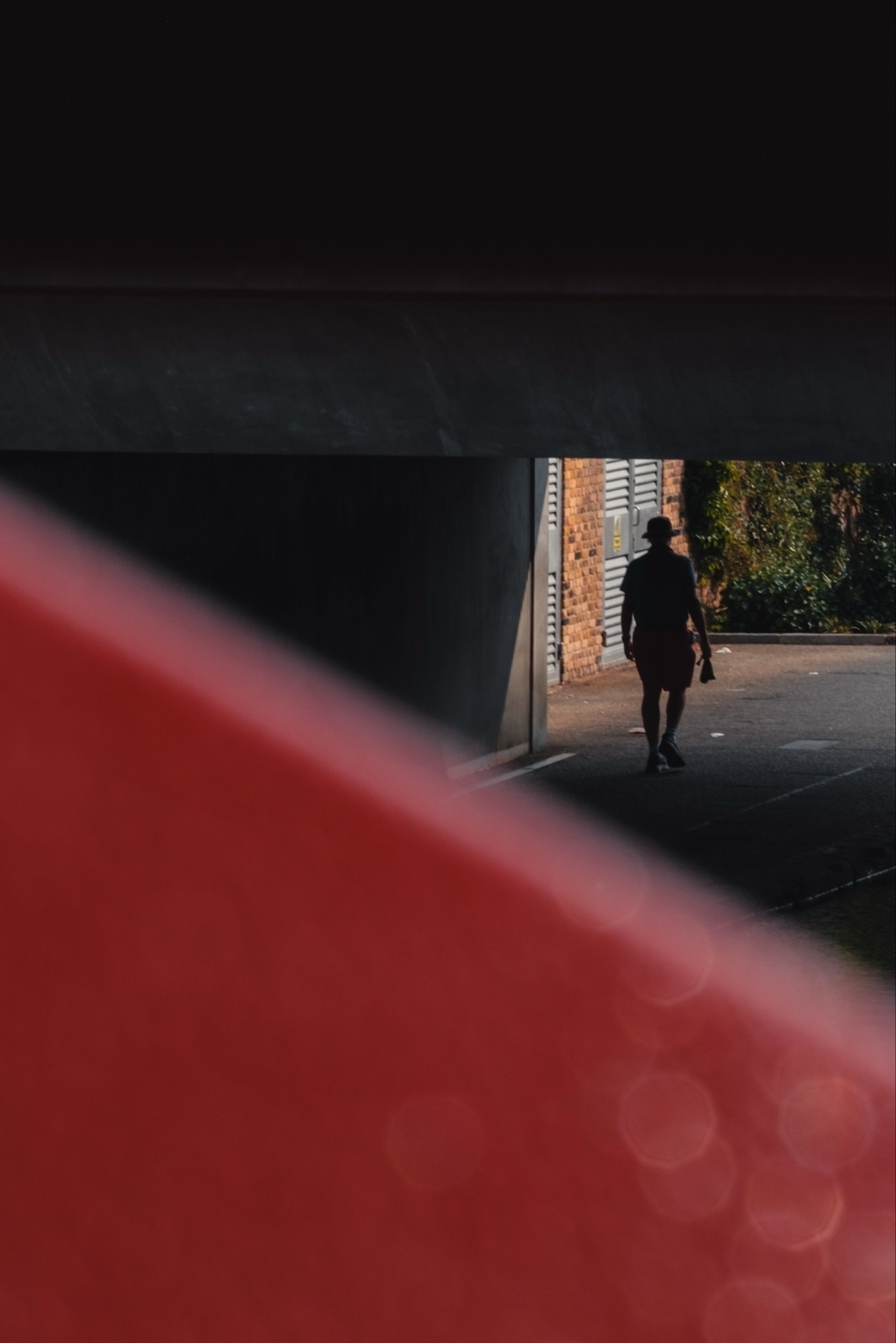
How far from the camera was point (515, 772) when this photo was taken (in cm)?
1503

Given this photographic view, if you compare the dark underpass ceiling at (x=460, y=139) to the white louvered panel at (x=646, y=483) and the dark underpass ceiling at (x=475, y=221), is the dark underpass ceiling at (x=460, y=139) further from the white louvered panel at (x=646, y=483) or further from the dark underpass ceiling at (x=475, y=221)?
the white louvered panel at (x=646, y=483)

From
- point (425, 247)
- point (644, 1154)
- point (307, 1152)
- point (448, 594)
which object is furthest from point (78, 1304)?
point (448, 594)

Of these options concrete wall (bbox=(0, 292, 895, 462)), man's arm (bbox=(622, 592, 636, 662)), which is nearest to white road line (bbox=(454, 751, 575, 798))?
man's arm (bbox=(622, 592, 636, 662))

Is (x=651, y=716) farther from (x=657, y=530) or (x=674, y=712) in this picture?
(x=657, y=530)

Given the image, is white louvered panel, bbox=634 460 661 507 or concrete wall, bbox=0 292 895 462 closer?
concrete wall, bbox=0 292 895 462

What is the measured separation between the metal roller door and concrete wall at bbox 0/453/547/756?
191 inches

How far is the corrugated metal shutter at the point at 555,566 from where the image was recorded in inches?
752

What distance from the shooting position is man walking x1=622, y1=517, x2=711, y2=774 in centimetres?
1478

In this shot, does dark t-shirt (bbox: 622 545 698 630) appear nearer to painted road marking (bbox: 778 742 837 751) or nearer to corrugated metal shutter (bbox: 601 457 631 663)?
painted road marking (bbox: 778 742 837 751)

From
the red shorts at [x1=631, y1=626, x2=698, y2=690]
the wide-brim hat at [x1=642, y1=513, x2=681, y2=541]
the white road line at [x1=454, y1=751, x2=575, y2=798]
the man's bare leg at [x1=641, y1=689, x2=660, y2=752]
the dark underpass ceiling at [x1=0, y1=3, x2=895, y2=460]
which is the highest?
the dark underpass ceiling at [x1=0, y1=3, x2=895, y2=460]

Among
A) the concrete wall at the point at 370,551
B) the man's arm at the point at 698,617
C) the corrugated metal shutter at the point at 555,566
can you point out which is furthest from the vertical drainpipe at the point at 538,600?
the corrugated metal shutter at the point at 555,566

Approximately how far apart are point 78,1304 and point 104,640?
4.88 m

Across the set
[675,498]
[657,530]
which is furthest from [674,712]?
[675,498]

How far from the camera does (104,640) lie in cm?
1014
